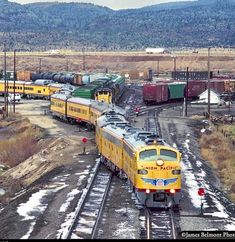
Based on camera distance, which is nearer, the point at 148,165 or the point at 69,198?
the point at 148,165

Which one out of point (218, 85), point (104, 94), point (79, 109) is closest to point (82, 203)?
point (79, 109)

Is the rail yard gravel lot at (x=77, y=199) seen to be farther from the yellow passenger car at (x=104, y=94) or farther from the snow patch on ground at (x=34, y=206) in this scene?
the yellow passenger car at (x=104, y=94)

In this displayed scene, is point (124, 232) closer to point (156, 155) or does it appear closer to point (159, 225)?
point (159, 225)

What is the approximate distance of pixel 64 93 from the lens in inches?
3009

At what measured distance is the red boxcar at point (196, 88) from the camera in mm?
91000

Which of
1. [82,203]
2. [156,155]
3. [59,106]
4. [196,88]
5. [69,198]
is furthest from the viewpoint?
[196,88]

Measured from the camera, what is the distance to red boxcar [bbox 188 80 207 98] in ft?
299

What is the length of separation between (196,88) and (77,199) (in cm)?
6303

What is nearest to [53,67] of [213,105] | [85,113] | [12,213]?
[213,105]

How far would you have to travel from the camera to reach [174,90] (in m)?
89.8

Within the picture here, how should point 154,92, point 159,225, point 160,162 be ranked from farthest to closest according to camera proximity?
1. point 154,92
2. point 160,162
3. point 159,225

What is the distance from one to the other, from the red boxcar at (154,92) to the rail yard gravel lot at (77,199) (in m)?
33.1

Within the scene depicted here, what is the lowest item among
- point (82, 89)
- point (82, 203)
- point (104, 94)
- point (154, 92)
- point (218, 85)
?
point (82, 203)

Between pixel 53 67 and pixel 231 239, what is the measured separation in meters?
167
